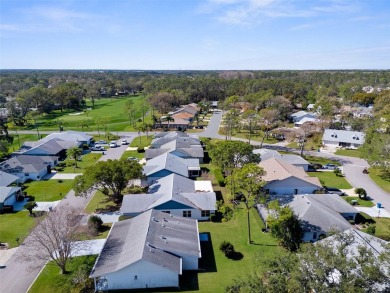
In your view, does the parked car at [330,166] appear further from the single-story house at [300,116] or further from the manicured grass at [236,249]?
the single-story house at [300,116]

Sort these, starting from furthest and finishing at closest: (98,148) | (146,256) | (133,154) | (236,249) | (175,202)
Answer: (98,148), (133,154), (175,202), (236,249), (146,256)

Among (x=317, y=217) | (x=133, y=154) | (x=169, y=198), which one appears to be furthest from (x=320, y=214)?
(x=133, y=154)

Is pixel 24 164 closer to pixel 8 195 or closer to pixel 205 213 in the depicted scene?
pixel 8 195

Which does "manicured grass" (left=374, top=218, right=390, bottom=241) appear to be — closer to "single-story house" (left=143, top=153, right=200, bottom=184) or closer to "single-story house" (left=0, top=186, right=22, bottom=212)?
"single-story house" (left=143, top=153, right=200, bottom=184)

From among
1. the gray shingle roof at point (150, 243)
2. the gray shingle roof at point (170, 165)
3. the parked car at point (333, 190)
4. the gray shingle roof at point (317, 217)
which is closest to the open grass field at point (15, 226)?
the gray shingle roof at point (150, 243)

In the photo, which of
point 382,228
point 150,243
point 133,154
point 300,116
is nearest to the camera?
point 150,243

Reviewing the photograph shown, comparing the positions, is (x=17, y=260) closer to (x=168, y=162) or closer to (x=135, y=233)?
(x=135, y=233)

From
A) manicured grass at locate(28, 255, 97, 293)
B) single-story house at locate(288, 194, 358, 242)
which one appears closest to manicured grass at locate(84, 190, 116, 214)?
manicured grass at locate(28, 255, 97, 293)

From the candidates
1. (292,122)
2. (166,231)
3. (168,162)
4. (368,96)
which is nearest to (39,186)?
(168,162)
